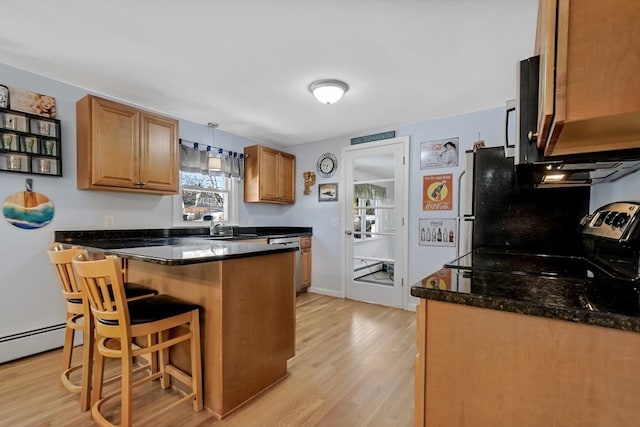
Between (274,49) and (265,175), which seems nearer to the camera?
(274,49)

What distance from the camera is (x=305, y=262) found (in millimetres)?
4418

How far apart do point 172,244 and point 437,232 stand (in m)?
2.82

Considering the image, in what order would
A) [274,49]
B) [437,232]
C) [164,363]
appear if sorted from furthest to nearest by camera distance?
[437,232]
[274,49]
[164,363]

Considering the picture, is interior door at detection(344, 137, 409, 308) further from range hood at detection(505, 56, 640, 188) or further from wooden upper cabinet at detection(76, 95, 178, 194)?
range hood at detection(505, 56, 640, 188)

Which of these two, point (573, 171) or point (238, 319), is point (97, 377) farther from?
point (573, 171)

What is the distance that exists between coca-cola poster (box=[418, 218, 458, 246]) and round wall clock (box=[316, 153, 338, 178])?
4.81 feet

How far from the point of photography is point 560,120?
0.73 m

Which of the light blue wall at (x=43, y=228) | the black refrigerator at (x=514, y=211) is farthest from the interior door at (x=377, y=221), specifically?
the light blue wall at (x=43, y=228)

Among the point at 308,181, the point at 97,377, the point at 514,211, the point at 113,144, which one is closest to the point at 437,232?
the point at 514,211

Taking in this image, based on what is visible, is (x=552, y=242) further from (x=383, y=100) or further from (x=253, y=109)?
(x=253, y=109)

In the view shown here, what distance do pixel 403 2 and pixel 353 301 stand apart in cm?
337

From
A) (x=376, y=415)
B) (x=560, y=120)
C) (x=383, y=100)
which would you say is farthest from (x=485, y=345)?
(x=383, y=100)

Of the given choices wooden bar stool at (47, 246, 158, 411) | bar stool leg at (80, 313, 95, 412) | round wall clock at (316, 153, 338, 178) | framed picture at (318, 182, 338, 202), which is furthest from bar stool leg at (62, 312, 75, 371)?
round wall clock at (316, 153, 338, 178)

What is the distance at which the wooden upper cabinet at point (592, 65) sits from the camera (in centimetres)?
65
